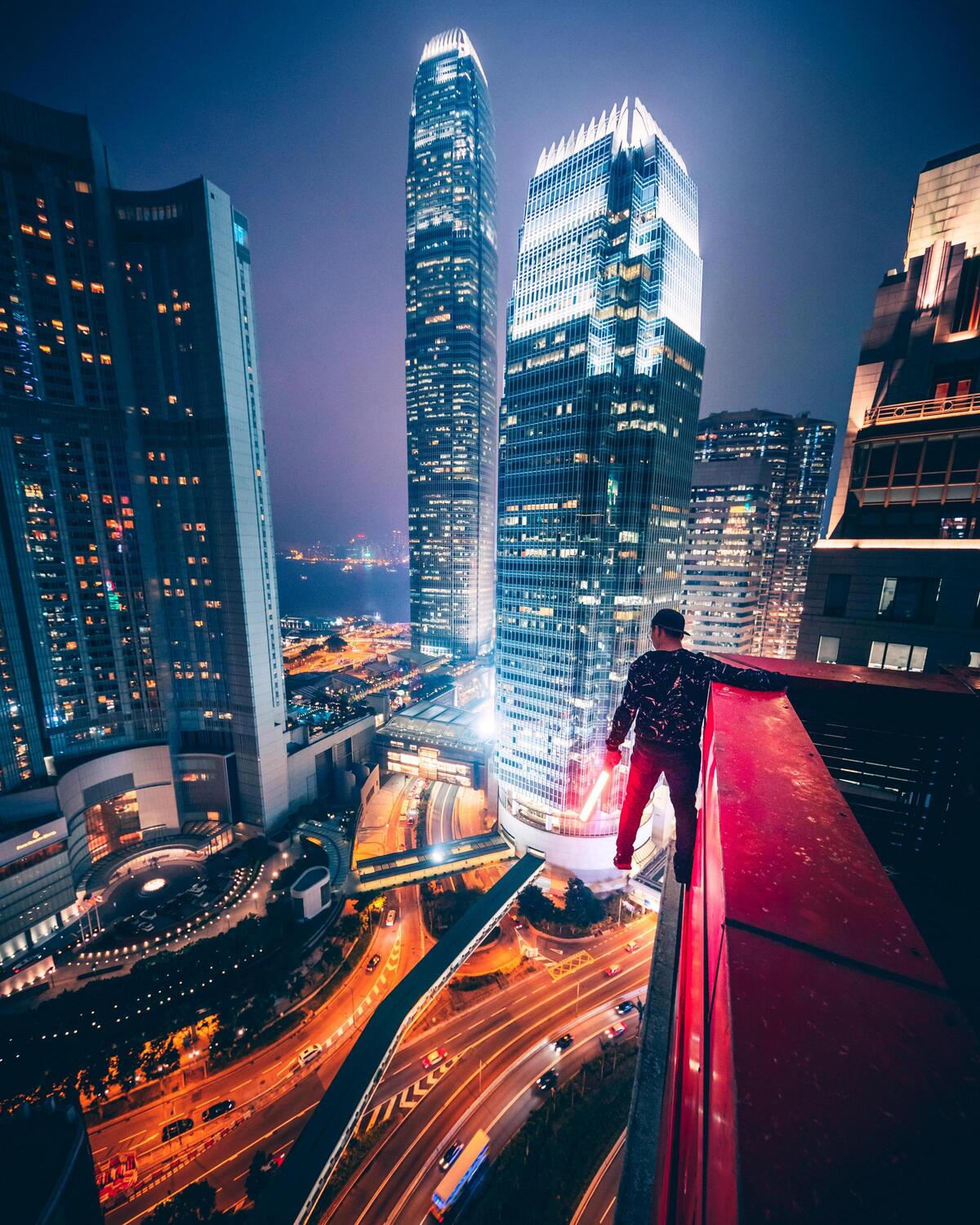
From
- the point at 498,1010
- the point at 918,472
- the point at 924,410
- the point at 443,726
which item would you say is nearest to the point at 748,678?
the point at 918,472

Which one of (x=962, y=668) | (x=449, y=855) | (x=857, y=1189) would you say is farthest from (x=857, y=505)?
(x=449, y=855)

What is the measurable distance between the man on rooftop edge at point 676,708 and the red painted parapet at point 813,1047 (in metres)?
3.18

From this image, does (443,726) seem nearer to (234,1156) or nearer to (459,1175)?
(234,1156)

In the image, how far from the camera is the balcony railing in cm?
1397

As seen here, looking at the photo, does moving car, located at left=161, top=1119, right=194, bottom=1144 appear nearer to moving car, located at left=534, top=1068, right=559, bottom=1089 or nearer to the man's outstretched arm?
moving car, located at left=534, top=1068, right=559, bottom=1089

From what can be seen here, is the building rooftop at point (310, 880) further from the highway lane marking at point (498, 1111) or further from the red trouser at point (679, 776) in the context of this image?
the red trouser at point (679, 776)

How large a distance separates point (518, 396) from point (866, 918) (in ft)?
150

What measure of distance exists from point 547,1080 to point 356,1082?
10721 millimetres

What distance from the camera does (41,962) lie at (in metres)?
29.6

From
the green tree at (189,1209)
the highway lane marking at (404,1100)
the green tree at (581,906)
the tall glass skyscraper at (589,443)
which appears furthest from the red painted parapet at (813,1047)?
the green tree at (581,906)

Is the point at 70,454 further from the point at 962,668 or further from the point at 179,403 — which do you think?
the point at 962,668

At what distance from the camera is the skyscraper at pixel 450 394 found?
90.1 metres

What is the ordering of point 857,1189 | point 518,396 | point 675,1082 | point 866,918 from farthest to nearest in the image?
point 518,396, point 675,1082, point 866,918, point 857,1189

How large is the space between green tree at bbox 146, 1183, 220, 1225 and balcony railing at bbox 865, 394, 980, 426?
41.6 meters
